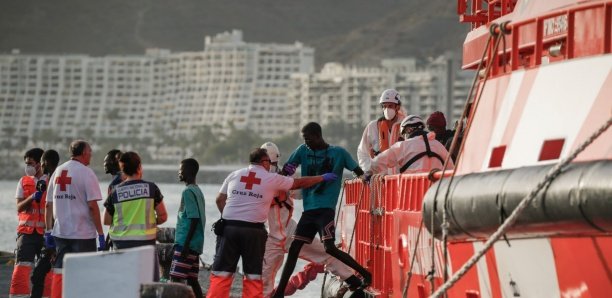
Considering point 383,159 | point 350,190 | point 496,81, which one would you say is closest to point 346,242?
point 350,190

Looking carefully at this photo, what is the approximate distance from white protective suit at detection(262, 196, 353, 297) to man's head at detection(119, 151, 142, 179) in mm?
3042

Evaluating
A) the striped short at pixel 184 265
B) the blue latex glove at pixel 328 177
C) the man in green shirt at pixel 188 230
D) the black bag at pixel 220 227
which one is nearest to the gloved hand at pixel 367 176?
the blue latex glove at pixel 328 177

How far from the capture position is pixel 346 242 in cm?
1911

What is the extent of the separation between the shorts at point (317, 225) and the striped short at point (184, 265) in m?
1.10

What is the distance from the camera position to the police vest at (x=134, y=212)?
14.8 m

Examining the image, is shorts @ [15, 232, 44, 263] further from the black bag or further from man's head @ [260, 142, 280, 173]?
the black bag

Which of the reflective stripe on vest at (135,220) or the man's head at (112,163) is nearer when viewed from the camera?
the reflective stripe on vest at (135,220)

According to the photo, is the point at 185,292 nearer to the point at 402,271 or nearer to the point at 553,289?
the point at 553,289

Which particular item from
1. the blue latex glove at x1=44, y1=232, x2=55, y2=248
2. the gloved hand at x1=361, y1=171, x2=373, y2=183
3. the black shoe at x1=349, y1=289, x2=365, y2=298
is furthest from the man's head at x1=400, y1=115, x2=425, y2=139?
the blue latex glove at x1=44, y1=232, x2=55, y2=248

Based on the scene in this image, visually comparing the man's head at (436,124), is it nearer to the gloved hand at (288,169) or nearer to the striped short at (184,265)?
the gloved hand at (288,169)

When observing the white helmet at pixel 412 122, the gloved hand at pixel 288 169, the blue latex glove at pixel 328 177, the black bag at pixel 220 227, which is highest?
the white helmet at pixel 412 122

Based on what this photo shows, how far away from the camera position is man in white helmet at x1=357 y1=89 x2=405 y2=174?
17.1 m

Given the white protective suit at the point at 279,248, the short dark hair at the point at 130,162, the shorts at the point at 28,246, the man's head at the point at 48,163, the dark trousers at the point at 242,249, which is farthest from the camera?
the shorts at the point at 28,246

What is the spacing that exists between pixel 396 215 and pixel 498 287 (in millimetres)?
3024
